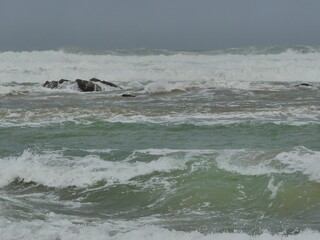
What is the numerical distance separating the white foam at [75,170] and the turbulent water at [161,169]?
2 cm

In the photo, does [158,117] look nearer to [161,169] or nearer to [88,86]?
[161,169]

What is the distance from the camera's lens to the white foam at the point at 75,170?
32.9 feet

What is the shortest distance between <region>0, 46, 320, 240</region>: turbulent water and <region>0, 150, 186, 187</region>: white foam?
0.06 ft

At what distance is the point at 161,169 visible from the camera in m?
10.4

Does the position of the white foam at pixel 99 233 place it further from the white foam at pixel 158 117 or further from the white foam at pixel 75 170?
the white foam at pixel 158 117

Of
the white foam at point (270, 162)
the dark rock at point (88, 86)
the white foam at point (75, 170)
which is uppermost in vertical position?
the dark rock at point (88, 86)

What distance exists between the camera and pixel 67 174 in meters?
10.2

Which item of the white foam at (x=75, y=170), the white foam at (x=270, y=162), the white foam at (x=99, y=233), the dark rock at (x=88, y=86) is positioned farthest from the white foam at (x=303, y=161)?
the dark rock at (x=88, y=86)

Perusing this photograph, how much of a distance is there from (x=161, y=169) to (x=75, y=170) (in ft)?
4.81

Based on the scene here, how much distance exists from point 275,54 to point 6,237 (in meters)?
58.0

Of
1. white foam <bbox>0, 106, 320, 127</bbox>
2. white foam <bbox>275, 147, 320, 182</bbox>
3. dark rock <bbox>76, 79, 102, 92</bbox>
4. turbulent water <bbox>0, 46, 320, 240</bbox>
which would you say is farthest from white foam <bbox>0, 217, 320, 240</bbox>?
dark rock <bbox>76, 79, 102, 92</bbox>

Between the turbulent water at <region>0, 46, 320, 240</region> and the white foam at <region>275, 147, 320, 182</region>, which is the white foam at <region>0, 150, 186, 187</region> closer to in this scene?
the turbulent water at <region>0, 46, 320, 240</region>

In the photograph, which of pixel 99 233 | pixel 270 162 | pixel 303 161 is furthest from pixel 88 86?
pixel 99 233

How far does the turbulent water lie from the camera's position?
7.23 meters
